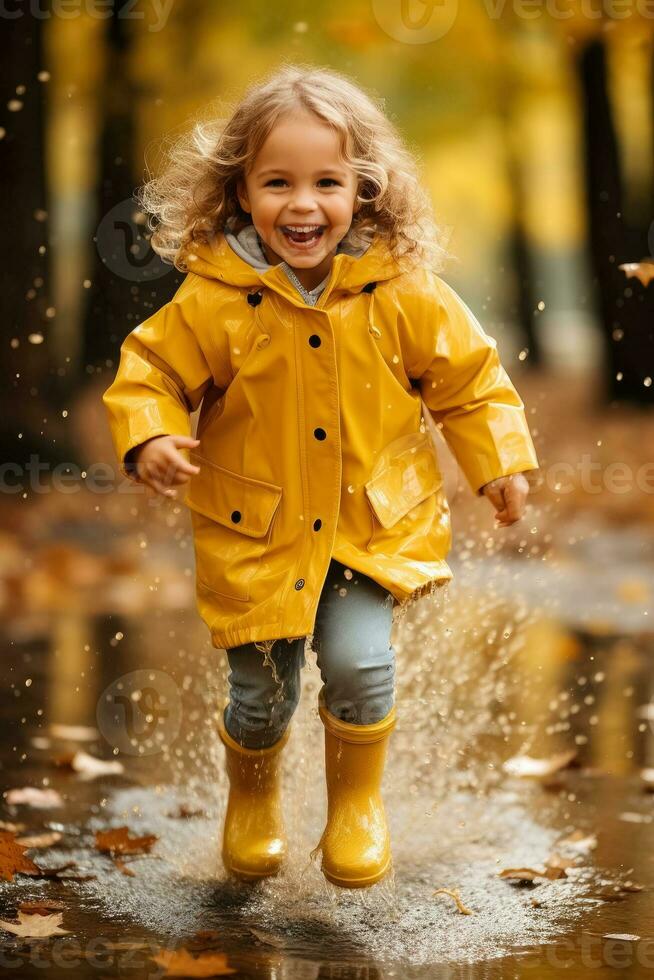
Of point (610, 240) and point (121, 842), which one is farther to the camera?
point (610, 240)

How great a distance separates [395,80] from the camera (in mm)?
12578

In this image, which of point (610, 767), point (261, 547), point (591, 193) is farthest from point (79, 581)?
point (591, 193)

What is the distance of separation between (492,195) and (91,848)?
34.8 feet

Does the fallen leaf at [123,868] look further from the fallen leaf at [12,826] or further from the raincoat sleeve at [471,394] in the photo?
the raincoat sleeve at [471,394]

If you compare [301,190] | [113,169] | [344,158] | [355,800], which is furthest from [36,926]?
[113,169]

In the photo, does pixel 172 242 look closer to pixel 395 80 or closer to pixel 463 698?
pixel 463 698

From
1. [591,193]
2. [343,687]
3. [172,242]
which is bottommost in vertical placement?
[343,687]

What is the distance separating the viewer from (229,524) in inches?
125

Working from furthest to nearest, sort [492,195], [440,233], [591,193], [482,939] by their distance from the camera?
[492,195]
[591,193]
[440,233]
[482,939]

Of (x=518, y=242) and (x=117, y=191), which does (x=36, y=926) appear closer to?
(x=117, y=191)

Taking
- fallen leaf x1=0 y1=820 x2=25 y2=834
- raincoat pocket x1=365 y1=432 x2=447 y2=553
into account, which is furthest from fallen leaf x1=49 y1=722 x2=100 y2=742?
raincoat pocket x1=365 y1=432 x2=447 y2=553

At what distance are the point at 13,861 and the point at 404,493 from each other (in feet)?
4.13

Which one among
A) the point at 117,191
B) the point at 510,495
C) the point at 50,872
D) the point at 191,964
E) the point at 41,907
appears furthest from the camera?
the point at 117,191

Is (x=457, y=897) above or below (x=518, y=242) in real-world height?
below
